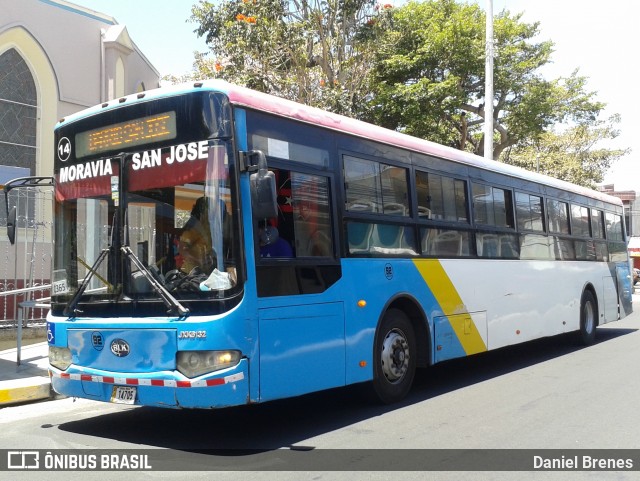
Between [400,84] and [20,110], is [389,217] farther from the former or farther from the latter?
[400,84]

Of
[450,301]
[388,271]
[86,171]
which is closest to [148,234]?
[86,171]

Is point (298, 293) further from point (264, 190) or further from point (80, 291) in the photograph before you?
point (80, 291)

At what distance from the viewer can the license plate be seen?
5.74m

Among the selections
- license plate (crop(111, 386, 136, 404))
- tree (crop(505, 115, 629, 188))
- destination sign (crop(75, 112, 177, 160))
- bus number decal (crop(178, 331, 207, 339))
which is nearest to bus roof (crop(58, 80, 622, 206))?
destination sign (crop(75, 112, 177, 160))

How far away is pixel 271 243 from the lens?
19.8ft

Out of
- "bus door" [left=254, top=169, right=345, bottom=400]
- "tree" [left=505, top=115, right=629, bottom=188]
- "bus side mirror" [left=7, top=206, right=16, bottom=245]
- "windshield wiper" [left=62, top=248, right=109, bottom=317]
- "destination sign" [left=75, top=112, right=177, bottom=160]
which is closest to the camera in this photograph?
"bus door" [left=254, top=169, right=345, bottom=400]

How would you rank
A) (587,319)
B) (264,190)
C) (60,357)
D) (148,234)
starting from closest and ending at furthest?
(264,190)
(148,234)
(60,357)
(587,319)

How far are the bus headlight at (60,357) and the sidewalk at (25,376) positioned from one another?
2.10 m

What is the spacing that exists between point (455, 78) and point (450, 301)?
13844 mm

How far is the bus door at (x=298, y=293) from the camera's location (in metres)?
5.88

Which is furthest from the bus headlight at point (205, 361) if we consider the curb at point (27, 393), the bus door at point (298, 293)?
the curb at point (27, 393)

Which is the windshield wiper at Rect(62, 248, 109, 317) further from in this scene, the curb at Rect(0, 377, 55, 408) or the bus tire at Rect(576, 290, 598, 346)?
the bus tire at Rect(576, 290, 598, 346)

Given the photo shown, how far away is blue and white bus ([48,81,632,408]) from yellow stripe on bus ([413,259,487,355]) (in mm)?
29

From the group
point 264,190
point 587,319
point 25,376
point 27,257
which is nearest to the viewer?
point 264,190
